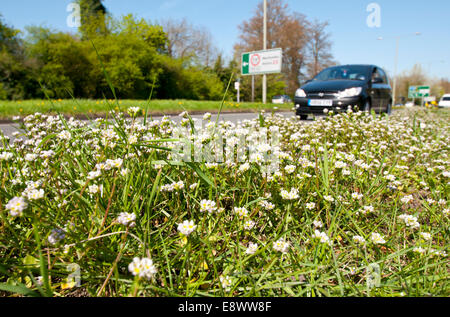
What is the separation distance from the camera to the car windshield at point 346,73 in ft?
25.7

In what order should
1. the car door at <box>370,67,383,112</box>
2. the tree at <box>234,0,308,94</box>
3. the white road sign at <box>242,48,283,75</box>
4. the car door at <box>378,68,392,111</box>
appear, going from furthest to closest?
1. the tree at <box>234,0,308,94</box>
2. the white road sign at <box>242,48,283,75</box>
3. the car door at <box>378,68,392,111</box>
4. the car door at <box>370,67,383,112</box>

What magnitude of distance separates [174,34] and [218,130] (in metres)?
35.2

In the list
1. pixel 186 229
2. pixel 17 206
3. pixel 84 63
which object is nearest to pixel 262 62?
pixel 84 63

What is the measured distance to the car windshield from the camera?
25.7ft

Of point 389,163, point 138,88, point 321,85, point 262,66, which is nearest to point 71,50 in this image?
point 138,88

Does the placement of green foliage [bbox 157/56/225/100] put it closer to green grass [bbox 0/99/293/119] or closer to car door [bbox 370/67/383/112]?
green grass [bbox 0/99/293/119]

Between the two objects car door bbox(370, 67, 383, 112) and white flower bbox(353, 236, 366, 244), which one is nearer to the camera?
white flower bbox(353, 236, 366, 244)

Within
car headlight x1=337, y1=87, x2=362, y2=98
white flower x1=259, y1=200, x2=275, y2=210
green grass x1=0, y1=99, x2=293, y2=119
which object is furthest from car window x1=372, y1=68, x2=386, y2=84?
white flower x1=259, y1=200, x2=275, y2=210

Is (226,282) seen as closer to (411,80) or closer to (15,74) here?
(15,74)

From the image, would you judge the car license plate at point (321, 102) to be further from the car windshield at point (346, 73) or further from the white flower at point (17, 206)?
the white flower at point (17, 206)

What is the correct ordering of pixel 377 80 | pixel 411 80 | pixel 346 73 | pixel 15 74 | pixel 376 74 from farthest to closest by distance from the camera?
pixel 411 80 → pixel 15 74 → pixel 376 74 → pixel 346 73 → pixel 377 80

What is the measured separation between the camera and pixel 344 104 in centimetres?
688

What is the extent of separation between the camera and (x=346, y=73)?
26.7 feet

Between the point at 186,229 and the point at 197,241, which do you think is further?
the point at 197,241
